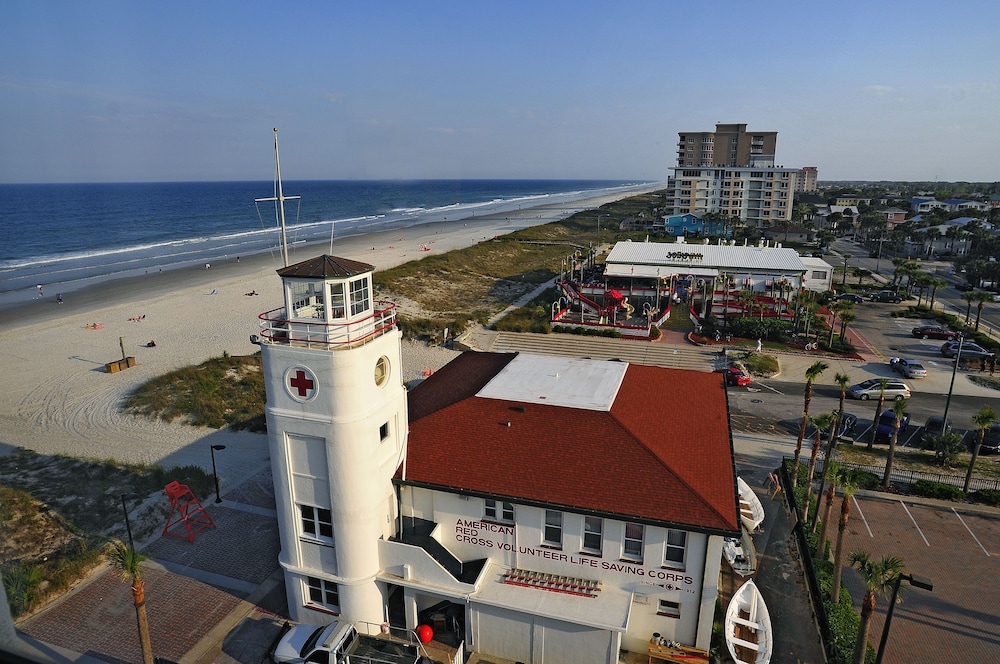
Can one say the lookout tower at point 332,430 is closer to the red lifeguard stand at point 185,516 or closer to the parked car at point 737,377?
the red lifeguard stand at point 185,516

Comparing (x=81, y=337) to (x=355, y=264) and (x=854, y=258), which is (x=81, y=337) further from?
(x=854, y=258)

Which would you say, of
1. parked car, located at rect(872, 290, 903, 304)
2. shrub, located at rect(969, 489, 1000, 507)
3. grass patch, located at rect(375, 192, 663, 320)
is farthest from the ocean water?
parked car, located at rect(872, 290, 903, 304)

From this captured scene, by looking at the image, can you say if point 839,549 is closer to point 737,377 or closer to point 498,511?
point 498,511

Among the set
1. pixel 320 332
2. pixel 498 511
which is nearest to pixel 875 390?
pixel 498 511

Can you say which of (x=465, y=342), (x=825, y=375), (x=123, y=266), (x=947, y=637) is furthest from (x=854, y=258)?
(x=123, y=266)

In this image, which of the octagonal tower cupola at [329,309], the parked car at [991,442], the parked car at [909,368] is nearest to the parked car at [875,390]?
the parked car at [909,368]

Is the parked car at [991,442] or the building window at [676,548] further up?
the building window at [676,548]
